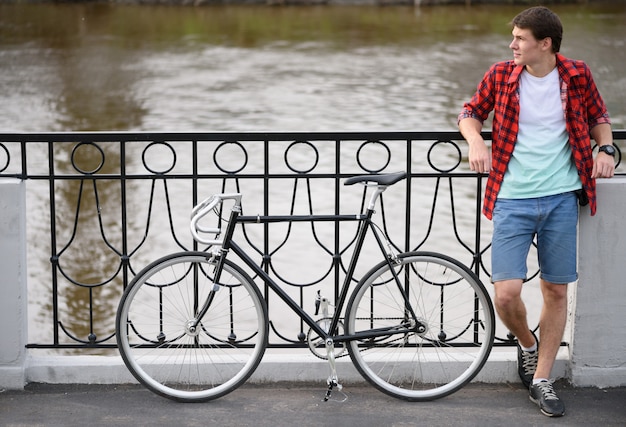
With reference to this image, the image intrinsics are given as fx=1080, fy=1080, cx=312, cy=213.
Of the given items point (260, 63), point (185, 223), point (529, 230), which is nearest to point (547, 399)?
point (529, 230)

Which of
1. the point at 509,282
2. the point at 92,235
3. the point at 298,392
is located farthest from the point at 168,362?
the point at 92,235

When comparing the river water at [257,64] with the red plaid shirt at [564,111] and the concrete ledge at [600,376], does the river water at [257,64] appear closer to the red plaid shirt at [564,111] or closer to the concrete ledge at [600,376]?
the concrete ledge at [600,376]

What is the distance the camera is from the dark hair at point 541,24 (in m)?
4.18

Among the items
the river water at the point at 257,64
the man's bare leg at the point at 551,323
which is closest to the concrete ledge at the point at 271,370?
the man's bare leg at the point at 551,323

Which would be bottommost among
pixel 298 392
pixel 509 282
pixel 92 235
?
pixel 92 235

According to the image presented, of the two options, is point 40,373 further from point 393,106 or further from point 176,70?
point 176,70

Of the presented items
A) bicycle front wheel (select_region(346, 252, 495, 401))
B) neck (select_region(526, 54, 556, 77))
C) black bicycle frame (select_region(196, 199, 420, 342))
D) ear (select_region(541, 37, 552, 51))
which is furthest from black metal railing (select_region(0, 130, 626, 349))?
ear (select_region(541, 37, 552, 51))

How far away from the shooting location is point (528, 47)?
420cm

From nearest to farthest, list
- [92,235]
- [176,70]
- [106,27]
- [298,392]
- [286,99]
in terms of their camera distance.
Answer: [298,392], [92,235], [286,99], [176,70], [106,27]

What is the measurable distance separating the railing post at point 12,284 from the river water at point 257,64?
371 cm

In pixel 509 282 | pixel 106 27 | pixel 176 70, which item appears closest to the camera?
pixel 509 282

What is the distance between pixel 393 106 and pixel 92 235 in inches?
332

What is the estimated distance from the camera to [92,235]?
36.1 ft

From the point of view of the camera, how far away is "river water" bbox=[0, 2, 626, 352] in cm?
1748
